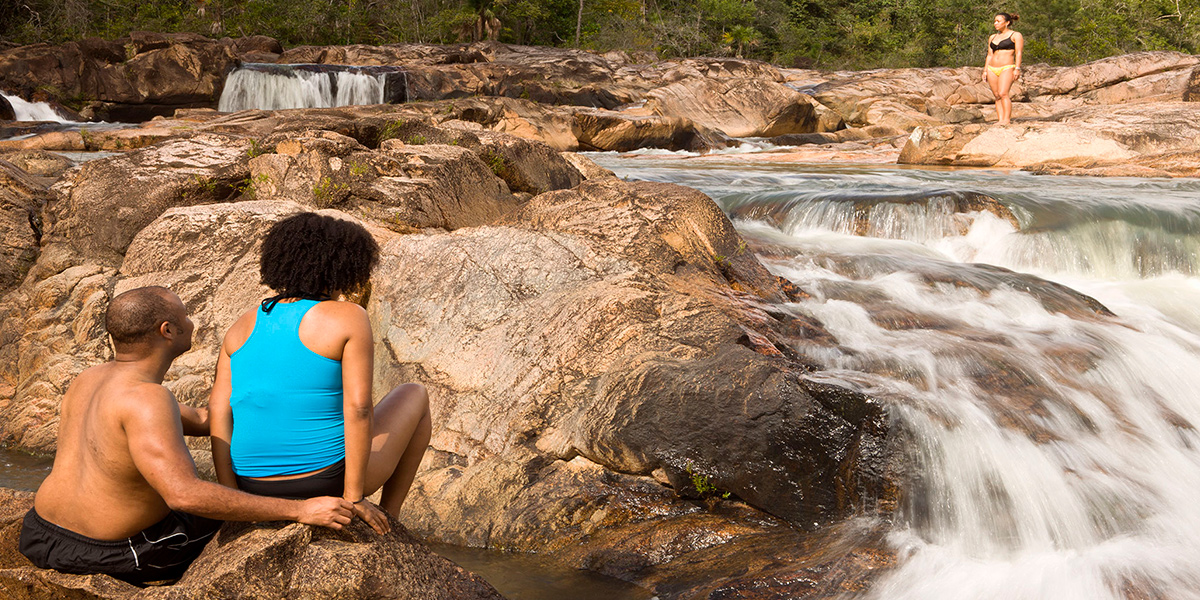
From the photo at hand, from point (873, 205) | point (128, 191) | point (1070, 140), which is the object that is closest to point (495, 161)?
point (128, 191)

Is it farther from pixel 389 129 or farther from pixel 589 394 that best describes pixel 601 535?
pixel 389 129

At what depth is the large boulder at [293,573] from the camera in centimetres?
261

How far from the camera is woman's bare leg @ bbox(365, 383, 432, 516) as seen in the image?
3223 mm

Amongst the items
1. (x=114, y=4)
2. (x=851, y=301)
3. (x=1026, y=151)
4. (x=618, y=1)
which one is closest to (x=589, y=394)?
(x=851, y=301)

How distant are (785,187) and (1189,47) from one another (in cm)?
2824

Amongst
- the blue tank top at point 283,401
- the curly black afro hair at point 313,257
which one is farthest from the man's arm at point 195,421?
the curly black afro hair at point 313,257

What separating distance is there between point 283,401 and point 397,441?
1.77ft

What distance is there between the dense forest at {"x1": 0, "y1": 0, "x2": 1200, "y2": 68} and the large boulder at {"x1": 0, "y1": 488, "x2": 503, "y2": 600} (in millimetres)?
25014

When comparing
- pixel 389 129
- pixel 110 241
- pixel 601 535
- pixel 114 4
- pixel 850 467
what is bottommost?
pixel 601 535

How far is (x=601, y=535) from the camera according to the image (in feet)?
14.4

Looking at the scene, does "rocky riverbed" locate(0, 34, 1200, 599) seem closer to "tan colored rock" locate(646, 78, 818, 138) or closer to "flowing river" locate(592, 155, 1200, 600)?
"flowing river" locate(592, 155, 1200, 600)

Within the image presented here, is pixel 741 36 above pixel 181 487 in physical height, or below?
above

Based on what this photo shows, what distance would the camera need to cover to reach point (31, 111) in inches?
646

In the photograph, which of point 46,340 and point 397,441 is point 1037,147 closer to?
point 397,441
